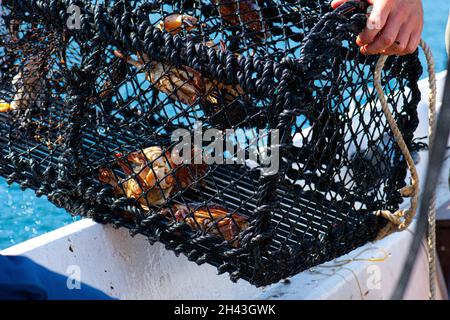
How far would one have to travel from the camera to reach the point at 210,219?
3.91ft

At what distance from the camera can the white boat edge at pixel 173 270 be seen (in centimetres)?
131

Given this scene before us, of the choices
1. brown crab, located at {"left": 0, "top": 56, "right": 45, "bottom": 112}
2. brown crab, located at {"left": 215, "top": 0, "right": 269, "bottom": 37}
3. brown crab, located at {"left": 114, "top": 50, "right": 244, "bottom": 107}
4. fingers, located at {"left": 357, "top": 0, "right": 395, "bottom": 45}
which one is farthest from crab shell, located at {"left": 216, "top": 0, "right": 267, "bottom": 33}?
brown crab, located at {"left": 0, "top": 56, "right": 45, "bottom": 112}

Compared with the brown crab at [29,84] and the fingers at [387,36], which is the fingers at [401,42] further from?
the brown crab at [29,84]

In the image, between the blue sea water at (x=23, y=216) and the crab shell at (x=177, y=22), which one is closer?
the crab shell at (x=177, y=22)

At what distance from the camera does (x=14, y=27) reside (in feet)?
4.99

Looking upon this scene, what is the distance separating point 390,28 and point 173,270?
0.74 metres

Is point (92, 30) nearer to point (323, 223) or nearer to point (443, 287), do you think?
point (323, 223)

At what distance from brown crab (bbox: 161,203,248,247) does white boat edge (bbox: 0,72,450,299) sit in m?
0.17

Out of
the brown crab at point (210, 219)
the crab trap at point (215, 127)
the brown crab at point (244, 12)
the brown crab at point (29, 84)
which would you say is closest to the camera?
the crab trap at point (215, 127)

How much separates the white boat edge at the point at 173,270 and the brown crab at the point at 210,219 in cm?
17

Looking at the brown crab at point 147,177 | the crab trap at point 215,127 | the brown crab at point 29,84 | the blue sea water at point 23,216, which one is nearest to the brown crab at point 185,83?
the crab trap at point 215,127

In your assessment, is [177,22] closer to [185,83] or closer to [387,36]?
[185,83]
